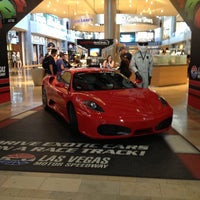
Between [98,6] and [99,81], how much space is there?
1554 cm

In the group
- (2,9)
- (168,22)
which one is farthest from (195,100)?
(168,22)

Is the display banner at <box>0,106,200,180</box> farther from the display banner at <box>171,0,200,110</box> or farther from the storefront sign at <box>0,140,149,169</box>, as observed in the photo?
the display banner at <box>171,0,200,110</box>

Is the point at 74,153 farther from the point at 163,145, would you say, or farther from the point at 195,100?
the point at 195,100

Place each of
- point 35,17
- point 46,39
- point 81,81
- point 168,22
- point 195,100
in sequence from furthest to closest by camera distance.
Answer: point 168,22 < point 46,39 < point 35,17 < point 195,100 < point 81,81

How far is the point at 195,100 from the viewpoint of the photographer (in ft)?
21.7

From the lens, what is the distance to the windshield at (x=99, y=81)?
4.88 meters

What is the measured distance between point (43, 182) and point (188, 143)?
2362 mm

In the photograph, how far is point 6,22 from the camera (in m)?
7.23

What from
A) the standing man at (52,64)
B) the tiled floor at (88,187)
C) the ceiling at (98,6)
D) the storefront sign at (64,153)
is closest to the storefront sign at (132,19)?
the ceiling at (98,6)

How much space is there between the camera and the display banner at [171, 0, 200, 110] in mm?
6285

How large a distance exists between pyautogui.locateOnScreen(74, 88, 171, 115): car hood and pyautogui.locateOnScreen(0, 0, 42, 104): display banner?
12.2 feet

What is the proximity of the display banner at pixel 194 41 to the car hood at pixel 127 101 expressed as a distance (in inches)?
90.7

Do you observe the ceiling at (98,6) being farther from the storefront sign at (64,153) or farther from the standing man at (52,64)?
the storefront sign at (64,153)

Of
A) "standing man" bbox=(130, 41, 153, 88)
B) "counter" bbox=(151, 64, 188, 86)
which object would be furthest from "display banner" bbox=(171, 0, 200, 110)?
"counter" bbox=(151, 64, 188, 86)
